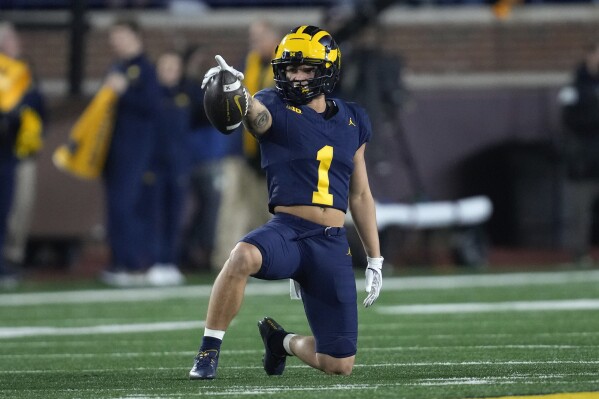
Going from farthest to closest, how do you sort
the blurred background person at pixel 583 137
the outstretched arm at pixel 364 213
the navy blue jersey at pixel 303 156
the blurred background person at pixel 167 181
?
1. the blurred background person at pixel 583 137
2. the blurred background person at pixel 167 181
3. the outstretched arm at pixel 364 213
4. the navy blue jersey at pixel 303 156

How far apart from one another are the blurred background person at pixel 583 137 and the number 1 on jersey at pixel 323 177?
26.6 feet

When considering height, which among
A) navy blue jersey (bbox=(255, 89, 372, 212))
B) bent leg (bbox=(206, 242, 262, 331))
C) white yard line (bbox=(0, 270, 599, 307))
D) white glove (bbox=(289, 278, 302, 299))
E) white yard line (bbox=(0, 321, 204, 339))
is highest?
navy blue jersey (bbox=(255, 89, 372, 212))

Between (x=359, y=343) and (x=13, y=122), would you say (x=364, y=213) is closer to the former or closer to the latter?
(x=359, y=343)

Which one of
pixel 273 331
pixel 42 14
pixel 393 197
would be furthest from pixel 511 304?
pixel 42 14

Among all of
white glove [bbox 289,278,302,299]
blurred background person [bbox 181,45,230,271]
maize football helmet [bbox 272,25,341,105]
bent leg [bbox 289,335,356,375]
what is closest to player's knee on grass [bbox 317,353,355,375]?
bent leg [bbox 289,335,356,375]

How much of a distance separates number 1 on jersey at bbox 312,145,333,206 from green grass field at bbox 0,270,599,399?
2.45 feet

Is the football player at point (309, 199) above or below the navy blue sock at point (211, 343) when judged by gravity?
above

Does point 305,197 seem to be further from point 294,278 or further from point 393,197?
point 393,197

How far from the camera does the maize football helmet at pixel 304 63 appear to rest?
651 cm

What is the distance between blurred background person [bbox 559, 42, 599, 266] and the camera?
46.8ft

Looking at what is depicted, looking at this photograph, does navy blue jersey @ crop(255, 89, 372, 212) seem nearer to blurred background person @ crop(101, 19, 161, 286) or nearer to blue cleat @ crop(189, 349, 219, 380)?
blue cleat @ crop(189, 349, 219, 380)

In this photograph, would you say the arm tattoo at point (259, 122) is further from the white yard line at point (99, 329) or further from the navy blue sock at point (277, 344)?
the white yard line at point (99, 329)

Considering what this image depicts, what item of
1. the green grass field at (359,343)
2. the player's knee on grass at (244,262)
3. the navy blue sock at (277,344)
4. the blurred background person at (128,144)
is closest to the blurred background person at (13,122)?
the blurred background person at (128,144)

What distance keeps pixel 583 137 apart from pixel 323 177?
337 inches
